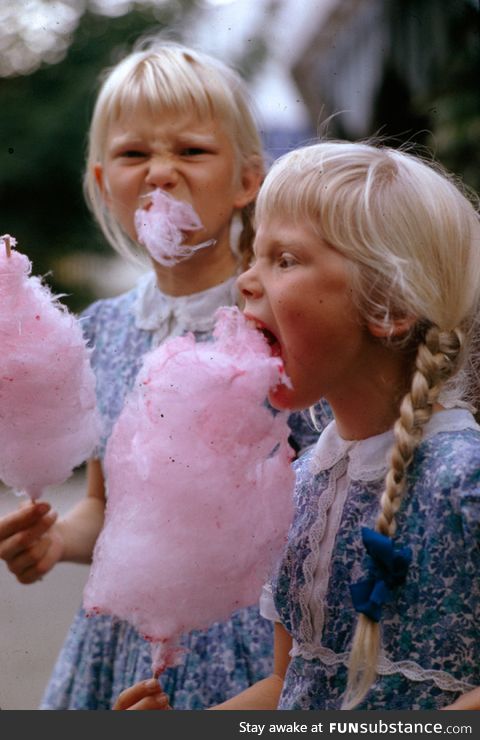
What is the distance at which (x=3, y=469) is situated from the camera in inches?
62.6

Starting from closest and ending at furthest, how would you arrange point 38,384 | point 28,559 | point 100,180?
point 38,384, point 28,559, point 100,180

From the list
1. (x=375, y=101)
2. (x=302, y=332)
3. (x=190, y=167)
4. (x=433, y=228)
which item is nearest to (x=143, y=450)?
(x=302, y=332)

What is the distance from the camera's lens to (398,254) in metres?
1.40

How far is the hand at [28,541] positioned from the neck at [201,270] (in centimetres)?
57

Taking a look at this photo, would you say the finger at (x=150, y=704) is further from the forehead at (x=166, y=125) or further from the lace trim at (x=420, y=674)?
the forehead at (x=166, y=125)

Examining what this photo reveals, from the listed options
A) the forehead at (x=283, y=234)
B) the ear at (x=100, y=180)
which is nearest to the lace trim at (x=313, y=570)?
the forehead at (x=283, y=234)

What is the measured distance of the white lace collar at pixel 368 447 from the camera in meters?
1.39

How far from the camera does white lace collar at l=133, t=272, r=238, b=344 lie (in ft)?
6.79

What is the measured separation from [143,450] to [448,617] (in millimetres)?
461

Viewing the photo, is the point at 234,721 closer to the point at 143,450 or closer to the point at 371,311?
the point at 143,450

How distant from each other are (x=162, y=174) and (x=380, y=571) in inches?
36.1

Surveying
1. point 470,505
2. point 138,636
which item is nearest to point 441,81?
point 138,636

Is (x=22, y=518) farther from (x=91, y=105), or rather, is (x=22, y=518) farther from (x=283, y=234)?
(x=91, y=105)

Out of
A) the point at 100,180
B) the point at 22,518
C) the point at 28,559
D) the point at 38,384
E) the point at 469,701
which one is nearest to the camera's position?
the point at 469,701
